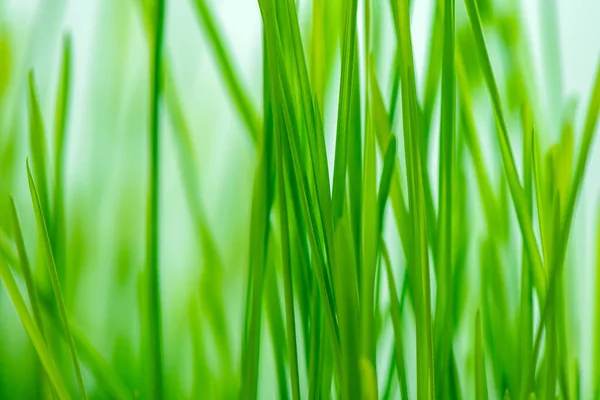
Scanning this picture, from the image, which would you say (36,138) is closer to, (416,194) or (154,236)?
(154,236)

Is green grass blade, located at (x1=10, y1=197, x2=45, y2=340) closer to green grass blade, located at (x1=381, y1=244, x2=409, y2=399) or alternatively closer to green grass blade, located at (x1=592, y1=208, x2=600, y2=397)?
green grass blade, located at (x1=381, y1=244, x2=409, y2=399)

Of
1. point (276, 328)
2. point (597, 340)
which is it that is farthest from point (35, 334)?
point (597, 340)

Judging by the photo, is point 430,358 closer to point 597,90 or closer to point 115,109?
point 597,90

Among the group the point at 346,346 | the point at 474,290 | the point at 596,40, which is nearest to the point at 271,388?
the point at 474,290

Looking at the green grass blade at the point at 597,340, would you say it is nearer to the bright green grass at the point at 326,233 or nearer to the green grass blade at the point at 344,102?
the bright green grass at the point at 326,233

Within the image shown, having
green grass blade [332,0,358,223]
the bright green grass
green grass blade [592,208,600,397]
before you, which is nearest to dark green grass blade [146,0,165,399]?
the bright green grass

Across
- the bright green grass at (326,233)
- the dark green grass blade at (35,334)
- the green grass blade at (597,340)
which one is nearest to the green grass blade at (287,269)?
the bright green grass at (326,233)

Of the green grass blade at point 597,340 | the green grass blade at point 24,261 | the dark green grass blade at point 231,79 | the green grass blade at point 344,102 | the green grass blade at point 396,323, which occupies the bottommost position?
the green grass blade at point 597,340
